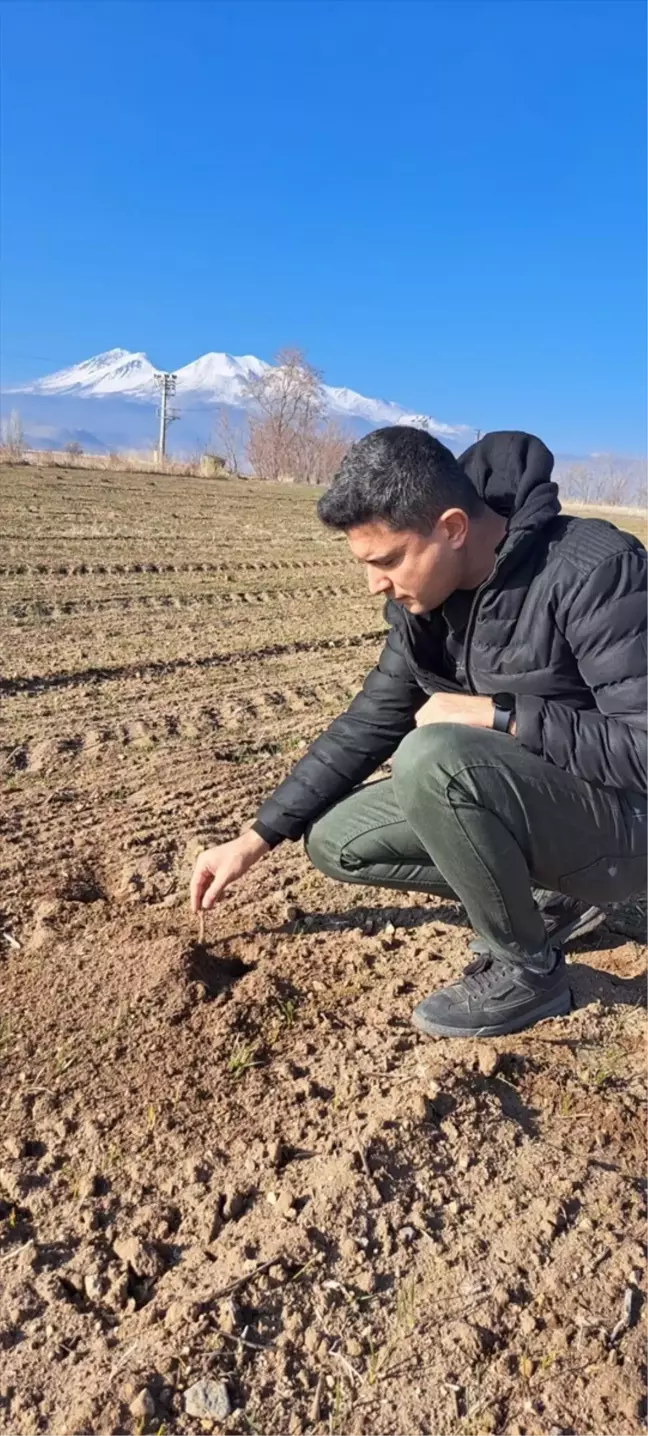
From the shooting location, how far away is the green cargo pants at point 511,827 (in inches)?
87.3

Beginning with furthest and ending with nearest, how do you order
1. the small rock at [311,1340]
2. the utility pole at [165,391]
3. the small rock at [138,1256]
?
the utility pole at [165,391]
the small rock at [138,1256]
the small rock at [311,1340]

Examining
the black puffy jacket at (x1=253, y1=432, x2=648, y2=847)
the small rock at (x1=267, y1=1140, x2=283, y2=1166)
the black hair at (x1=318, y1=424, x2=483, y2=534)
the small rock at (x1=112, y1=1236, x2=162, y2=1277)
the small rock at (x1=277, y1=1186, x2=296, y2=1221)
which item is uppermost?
the black hair at (x1=318, y1=424, x2=483, y2=534)

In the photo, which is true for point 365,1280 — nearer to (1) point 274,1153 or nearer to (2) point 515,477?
(1) point 274,1153

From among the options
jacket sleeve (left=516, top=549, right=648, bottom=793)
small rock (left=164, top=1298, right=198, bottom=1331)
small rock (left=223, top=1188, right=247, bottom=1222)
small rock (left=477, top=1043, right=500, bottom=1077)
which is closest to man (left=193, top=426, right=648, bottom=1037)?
jacket sleeve (left=516, top=549, right=648, bottom=793)

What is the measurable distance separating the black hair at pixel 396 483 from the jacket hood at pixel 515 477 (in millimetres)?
205

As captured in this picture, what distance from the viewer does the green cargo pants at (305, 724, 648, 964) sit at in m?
2.22

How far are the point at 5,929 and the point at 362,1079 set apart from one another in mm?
1228

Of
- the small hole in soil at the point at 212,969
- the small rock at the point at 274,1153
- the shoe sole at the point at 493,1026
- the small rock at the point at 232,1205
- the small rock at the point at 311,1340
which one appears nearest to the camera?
the small rock at the point at 311,1340

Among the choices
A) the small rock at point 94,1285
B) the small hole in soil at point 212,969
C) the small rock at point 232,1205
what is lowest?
the small rock at point 94,1285

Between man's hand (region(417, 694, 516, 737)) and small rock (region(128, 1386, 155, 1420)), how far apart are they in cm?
143

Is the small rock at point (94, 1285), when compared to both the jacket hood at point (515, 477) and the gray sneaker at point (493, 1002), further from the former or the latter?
the jacket hood at point (515, 477)

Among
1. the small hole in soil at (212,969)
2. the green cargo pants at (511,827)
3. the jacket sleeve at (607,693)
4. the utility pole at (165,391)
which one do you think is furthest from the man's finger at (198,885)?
the utility pole at (165,391)

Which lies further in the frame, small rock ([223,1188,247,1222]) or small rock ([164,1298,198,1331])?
small rock ([223,1188,247,1222])

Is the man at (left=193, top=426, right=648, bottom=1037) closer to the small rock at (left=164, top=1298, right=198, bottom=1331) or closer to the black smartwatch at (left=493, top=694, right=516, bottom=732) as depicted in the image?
the black smartwatch at (left=493, top=694, right=516, bottom=732)
